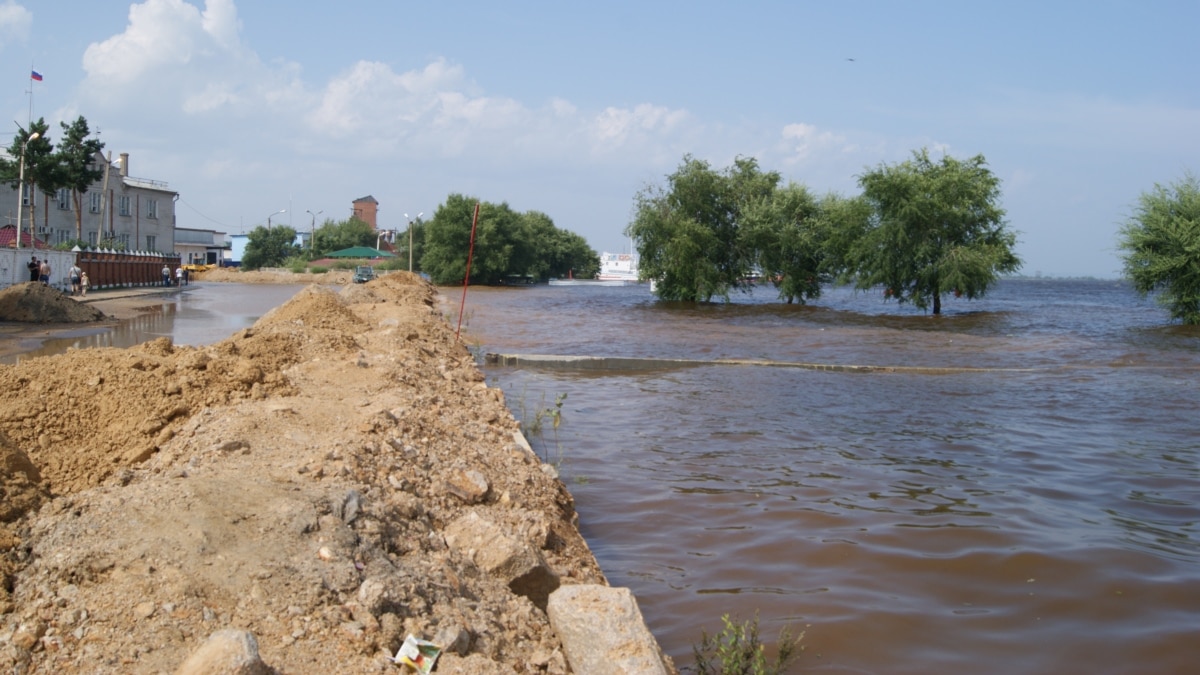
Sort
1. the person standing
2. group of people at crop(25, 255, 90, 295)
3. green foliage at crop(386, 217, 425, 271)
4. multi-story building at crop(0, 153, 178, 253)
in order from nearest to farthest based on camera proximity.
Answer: group of people at crop(25, 255, 90, 295)
the person standing
multi-story building at crop(0, 153, 178, 253)
green foliage at crop(386, 217, 425, 271)

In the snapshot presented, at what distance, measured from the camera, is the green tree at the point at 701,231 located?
50.5 metres

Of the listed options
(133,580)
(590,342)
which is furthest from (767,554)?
(590,342)

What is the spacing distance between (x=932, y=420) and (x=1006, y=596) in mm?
7602

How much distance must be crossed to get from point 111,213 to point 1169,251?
71.6 m

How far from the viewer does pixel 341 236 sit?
143750mm

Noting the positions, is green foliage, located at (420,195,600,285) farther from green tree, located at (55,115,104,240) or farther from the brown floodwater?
the brown floodwater

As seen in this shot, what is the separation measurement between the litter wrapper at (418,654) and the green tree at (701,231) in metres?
46.9

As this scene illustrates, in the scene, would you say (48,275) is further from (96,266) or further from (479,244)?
(479,244)

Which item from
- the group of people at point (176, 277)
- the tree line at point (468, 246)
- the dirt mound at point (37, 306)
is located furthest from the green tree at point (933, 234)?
the tree line at point (468, 246)

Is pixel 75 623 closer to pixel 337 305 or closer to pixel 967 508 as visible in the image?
pixel 967 508

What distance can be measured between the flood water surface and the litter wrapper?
2083 millimetres

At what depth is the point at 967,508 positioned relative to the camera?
8.48 m

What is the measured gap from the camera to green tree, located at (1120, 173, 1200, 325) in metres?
35.3

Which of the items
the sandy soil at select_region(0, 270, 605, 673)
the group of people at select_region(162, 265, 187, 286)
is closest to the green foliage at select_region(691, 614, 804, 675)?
the sandy soil at select_region(0, 270, 605, 673)
